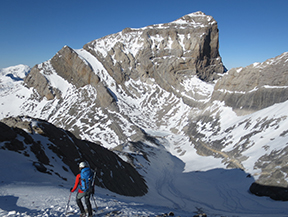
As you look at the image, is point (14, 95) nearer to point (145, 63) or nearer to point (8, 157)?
point (145, 63)

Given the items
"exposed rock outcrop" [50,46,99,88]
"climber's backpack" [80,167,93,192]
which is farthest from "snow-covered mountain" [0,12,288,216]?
→ "climber's backpack" [80,167,93,192]

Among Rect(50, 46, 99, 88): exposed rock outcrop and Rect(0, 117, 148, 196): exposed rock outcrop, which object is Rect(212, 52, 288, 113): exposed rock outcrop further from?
Rect(50, 46, 99, 88): exposed rock outcrop

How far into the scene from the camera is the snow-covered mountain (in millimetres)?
39750

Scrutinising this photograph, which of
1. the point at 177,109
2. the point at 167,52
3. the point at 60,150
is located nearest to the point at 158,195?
the point at 60,150

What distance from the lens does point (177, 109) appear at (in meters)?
116

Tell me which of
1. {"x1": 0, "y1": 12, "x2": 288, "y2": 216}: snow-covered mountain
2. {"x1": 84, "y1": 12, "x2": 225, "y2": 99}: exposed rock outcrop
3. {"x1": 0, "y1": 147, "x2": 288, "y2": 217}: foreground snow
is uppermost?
{"x1": 84, "y1": 12, "x2": 225, "y2": 99}: exposed rock outcrop

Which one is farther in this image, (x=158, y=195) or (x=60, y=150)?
(x=158, y=195)

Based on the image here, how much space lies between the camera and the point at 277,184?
3131 centimetres

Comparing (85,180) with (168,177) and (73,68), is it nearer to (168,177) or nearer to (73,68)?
(168,177)

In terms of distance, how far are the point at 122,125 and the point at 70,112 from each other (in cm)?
3364

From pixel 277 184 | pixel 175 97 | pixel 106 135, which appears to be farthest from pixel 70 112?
pixel 277 184

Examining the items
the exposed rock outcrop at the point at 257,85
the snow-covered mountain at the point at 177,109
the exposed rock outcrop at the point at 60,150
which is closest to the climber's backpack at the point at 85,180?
the exposed rock outcrop at the point at 60,150

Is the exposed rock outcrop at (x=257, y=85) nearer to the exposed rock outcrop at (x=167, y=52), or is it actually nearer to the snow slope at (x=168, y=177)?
the snow slope at (x=168, y=177)

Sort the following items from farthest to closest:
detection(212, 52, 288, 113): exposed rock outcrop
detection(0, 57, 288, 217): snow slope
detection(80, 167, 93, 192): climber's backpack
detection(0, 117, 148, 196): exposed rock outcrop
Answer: detection(212, 52, 288, 113): exposed rock outcrop → detection(0, 117, 148, 196): exposed rock outcrop → detection(0, 57, 288, 217): snow slope → detection(80, 167, 93, 192): climber's backpack
